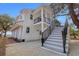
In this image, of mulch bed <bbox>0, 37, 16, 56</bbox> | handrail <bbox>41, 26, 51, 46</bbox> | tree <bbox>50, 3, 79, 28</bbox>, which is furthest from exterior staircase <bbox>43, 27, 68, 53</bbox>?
mulch bed <bbox>0, 37, 16, 56</bbox>

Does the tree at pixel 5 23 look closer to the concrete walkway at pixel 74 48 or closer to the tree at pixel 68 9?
the tree at pixel 68 9

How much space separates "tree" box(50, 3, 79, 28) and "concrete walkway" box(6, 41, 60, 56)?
1.66ft

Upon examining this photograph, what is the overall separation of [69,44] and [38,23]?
19.8 inches

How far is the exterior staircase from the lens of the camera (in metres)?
2.42

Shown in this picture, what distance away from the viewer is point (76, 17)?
7.93 ft

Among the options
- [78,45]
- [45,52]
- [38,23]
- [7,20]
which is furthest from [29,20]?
[78,45]

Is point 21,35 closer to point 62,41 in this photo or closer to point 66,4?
point 62,41

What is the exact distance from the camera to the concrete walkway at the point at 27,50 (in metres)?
2.43

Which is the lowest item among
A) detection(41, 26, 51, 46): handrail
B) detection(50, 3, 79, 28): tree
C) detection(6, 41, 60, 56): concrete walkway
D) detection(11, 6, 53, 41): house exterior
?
detection(6, 41, 60, 56): concrete walkway

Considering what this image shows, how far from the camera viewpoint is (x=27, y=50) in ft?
8.02

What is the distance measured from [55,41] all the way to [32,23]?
1.30 ft

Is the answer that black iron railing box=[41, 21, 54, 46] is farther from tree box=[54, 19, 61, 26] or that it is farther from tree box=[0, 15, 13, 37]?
tree box=[0, 15, 13, 37]

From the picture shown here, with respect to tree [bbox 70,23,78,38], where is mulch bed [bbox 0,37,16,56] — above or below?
below

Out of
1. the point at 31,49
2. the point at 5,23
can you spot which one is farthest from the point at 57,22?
the point at 5,23
